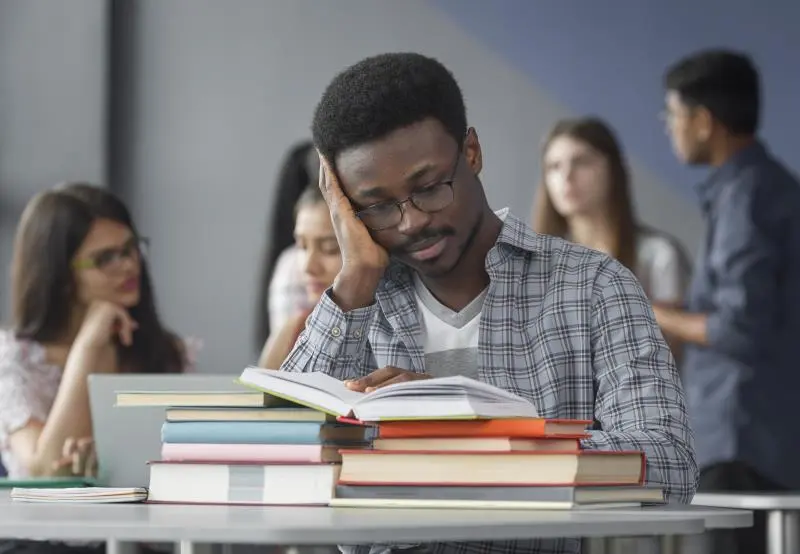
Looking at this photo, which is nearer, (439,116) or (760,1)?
(439,116)

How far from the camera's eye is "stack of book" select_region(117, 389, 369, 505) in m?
1.49

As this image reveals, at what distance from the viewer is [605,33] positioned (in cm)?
482

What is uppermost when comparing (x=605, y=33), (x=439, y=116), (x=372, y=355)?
(x=605, y=33)

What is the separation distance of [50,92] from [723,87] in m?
2.76

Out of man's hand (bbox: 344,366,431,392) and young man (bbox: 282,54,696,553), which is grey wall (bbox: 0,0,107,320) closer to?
young man (bbox: 282,54,696,553)

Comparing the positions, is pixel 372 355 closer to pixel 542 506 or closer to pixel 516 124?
pixel 542 506

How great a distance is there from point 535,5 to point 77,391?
2473 mm

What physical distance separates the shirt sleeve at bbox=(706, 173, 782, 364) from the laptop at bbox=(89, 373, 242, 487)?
168 cm

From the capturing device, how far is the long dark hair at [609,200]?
3658 millimetres

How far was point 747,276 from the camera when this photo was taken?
3.37 m

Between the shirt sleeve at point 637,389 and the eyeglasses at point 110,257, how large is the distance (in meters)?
1.86

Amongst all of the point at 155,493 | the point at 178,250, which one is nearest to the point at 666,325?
the point at 155,493

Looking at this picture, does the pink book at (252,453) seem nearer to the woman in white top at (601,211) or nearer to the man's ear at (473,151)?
the man's ear at (473,151)

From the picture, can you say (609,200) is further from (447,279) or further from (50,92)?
(50,92)
